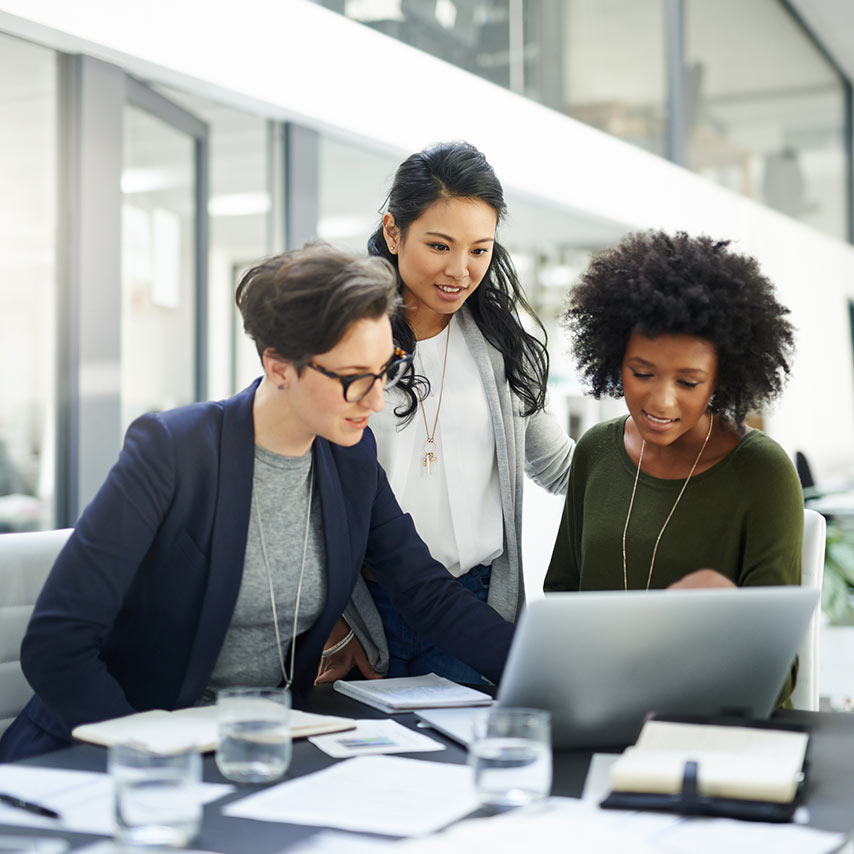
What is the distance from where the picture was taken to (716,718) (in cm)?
126

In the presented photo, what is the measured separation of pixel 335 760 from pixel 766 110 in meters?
8.66

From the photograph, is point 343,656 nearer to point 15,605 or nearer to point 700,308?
point 15,605

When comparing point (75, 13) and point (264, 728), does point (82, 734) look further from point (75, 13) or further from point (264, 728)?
point (75, 13)

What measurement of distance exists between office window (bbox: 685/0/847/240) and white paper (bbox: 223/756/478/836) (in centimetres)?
648

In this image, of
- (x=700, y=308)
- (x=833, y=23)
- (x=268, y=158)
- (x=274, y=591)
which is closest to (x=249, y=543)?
(x=274, y=591)

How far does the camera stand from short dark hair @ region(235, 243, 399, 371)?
1.51m

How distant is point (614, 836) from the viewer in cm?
101

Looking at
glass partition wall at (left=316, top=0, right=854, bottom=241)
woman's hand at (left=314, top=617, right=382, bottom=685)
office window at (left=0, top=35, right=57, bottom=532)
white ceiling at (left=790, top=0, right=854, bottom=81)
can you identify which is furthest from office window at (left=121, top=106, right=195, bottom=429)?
white ceiling at (left=790, top=0, right=854, bottom=81)

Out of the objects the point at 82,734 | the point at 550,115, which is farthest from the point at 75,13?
the point at 550,115

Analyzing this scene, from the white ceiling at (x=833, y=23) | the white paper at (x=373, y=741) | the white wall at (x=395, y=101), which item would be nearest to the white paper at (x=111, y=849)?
the white paper at (x=373, y=741)

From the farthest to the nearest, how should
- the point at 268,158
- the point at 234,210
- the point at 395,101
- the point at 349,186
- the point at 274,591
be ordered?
1. the point at 349,186
2. the point at 234,210
3. the point at 395,101
4. the point at 268,158
5. the point at 274,591

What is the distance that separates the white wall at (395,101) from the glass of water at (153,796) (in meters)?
2.14

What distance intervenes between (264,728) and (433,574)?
2.04 feet

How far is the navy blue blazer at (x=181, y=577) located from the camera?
4.72 feet
